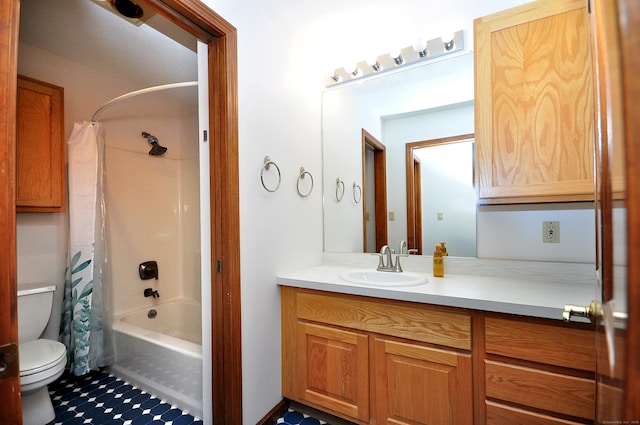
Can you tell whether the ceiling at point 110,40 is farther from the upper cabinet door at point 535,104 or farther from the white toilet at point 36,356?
the upper cabinet door at point 535,104

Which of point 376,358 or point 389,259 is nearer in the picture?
point 376,358

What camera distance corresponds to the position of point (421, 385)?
134cm

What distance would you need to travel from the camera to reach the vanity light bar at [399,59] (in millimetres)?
1792

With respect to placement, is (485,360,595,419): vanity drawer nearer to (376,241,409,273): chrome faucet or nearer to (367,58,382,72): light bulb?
(376,241,409,273): chrome faucet

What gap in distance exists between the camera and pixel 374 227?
2.06 metres

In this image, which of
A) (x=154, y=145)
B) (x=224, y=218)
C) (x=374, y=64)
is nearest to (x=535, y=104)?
(x=374, y=64)

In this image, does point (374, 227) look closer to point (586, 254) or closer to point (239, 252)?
point (239, 252)

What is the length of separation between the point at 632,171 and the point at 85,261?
2684mm

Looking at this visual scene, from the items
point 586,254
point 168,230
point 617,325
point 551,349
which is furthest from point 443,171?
point 168,230

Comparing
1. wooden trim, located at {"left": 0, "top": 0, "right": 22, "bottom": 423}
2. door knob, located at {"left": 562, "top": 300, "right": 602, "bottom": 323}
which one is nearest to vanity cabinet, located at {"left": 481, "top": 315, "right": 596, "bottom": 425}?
door knob, located at {"left": 562, "top": 300, "right": 602, "bottom": 323}

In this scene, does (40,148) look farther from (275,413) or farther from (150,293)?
(275,413)

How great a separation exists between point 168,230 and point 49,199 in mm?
941

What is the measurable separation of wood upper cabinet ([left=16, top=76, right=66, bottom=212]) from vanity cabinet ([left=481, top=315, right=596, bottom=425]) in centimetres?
265

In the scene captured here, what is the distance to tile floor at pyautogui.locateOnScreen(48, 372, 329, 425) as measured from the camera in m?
1.67
